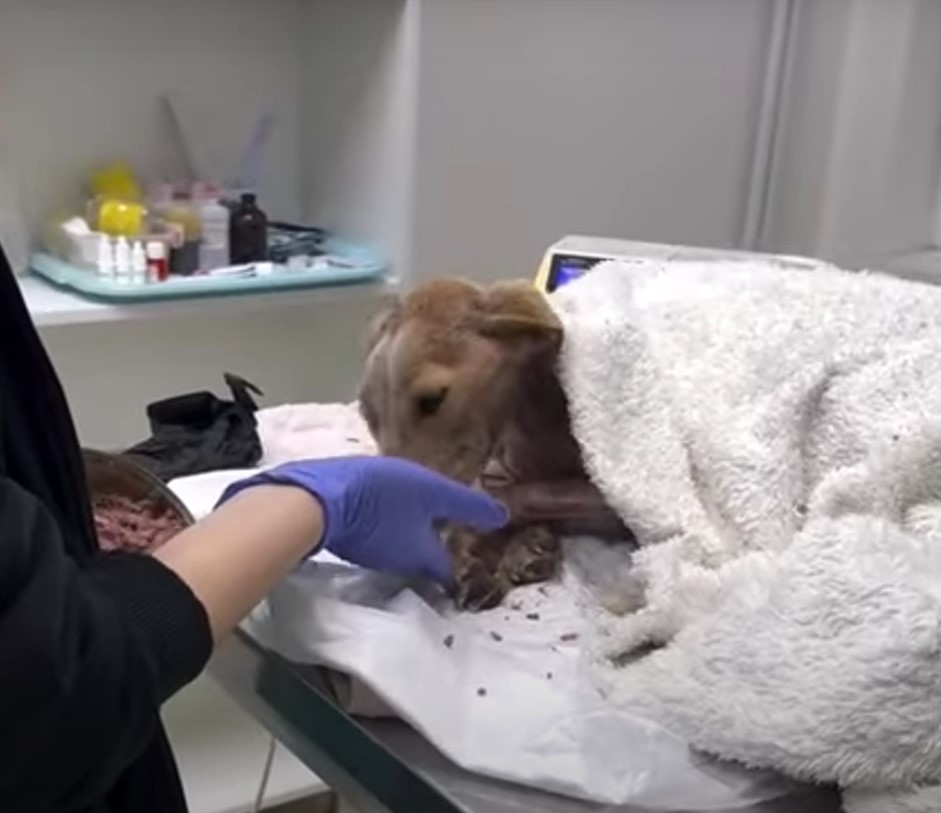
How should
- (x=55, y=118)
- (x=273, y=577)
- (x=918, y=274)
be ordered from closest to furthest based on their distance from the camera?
1. (x=273, y=577)
2. (x=55, y=118)
3. (x=918, y=274)

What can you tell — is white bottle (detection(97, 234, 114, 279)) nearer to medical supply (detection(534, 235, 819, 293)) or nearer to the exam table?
medical supply (detection(534, 235, 819, 293))

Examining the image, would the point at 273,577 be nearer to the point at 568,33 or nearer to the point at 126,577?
the point at 126,577

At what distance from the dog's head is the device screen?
0.29 meters

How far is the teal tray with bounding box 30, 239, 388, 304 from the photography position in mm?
1553

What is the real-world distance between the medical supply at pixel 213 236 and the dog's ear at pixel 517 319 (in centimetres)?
85

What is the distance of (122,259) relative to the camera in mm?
1588

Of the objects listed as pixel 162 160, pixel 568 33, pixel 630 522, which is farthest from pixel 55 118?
pixel 630 522

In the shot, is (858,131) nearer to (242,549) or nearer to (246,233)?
(246,233)

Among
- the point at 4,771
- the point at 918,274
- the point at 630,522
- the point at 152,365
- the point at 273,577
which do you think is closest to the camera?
the point at 4,771

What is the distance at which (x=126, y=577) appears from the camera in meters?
0.61

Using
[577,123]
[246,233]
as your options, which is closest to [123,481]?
[246,233]

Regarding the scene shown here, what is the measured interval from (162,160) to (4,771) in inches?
54.7

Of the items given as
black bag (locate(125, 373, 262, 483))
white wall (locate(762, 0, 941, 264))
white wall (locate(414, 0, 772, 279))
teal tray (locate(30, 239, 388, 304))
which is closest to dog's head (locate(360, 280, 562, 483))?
black bag (locate(125, 373, 262, 483))

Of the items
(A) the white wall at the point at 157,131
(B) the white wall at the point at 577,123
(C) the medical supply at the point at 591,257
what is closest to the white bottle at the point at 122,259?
(A) the white wall at the point at 157,131
